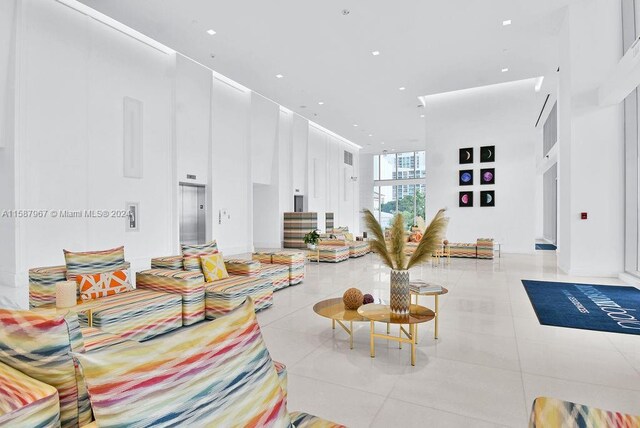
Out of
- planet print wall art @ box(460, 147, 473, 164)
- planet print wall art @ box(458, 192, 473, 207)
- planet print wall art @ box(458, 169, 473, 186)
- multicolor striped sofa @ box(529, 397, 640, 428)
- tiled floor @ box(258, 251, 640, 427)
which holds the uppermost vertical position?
planet print wall art @ box(460, 147, 473, 164)

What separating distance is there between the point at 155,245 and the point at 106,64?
4.08m

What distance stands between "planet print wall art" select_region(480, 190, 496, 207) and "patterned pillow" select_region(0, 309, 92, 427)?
1182 centimetres

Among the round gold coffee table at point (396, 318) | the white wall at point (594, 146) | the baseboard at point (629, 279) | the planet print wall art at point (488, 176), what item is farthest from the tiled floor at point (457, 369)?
the planet print wall art at point (488, 176)

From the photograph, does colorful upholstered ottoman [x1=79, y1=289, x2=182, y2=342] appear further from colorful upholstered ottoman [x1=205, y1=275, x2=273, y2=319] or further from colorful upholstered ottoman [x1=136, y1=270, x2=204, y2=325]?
colorful upholstered ottoman [x1=205, y1=275, x2=273, y2=319]

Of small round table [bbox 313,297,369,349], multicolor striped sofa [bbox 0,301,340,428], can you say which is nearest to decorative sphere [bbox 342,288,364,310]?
small round table [bbox 313,297,369,349]

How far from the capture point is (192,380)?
34.5 inches

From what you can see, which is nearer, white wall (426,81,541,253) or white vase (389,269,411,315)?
white vase (389,269,411,315)

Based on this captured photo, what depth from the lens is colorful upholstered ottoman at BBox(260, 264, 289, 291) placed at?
540 cm

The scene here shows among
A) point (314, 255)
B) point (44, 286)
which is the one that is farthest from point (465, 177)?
point (44, 286)

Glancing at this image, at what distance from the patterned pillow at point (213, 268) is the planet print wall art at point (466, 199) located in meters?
9.23

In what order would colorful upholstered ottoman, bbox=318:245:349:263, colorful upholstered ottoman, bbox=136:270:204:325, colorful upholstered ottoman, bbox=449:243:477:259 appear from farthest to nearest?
1. colorful upholstered ottoman, bbox=449:243:477:259
2. colorful upholstered ottoman, bbox=318:245:349:263
3. colorful upholstered ottoman, bbox=136:270:204:325

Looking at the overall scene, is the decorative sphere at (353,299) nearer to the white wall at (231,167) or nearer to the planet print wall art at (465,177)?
the white wall at (231,167)

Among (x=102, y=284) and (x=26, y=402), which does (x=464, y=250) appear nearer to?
(x=102, y=284)

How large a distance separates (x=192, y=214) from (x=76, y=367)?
8.71 m
